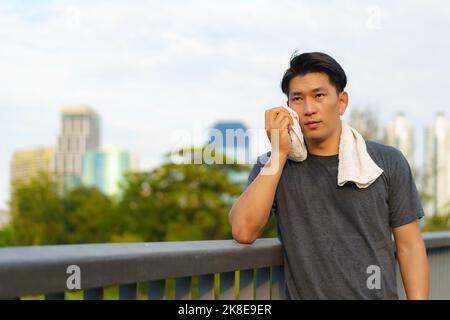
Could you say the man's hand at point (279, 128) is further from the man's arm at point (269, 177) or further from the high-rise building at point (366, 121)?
the high-rise building at point (366, 121)

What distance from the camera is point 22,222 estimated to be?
62.4m

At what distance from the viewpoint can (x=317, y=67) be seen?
2.89 metres

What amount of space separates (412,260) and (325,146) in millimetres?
559

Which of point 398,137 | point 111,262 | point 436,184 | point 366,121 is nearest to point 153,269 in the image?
point 111,262

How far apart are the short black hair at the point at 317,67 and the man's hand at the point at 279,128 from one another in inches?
9.7

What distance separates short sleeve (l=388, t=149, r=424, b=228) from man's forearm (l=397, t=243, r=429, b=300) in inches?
5.0

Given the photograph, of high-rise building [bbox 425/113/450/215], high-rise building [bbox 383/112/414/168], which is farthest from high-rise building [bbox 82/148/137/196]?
high-rise building [bbox 425/113/450/215]

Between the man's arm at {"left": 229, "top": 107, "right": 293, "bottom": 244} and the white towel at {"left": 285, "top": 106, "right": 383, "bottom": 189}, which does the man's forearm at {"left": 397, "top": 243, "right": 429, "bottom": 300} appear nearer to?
the white towel at {"left": 285, "top": 106, "right": 383, "bottom": 189}

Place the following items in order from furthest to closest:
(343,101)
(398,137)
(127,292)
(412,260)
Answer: (398,137)
(343,101)
(412,260)
(127,292)

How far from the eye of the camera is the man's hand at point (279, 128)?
8.95 ft

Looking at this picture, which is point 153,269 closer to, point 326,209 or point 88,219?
point 326,209

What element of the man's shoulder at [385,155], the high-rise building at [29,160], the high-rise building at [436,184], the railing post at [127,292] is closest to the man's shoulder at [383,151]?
the man's shoulder at [385,155]

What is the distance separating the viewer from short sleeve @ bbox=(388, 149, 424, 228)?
280 cm

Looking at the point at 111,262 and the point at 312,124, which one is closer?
the point at 111,262
